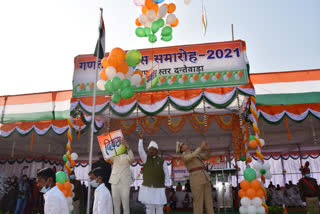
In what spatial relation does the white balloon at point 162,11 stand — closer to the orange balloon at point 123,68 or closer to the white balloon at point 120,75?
the orange balloon at point 123,68

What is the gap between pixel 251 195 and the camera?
5512 millimetres

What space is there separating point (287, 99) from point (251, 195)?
10.8 feet

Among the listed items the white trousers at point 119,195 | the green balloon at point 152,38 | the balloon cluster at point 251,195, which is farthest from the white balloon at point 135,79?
the balloon cluster at point 251,195

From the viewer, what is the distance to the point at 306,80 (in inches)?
287

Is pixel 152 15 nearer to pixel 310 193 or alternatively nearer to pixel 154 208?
pixel 154 208

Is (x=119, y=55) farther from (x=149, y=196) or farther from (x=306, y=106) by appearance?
(x=306, y=106)

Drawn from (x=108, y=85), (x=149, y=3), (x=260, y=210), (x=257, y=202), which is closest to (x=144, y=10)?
(x=149, y=3)

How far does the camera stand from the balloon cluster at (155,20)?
5.89 m

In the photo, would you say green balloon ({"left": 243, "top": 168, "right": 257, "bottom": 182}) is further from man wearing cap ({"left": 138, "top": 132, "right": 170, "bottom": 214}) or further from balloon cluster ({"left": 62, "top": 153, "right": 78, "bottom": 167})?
balloon cluster ({"left": 62, "top": 153, "right": 78, "bottom": 167})

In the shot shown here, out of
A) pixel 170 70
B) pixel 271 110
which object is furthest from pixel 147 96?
pixel 271 110

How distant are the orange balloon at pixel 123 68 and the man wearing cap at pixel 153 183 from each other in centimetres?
175

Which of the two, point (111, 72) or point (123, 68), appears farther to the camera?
point (123, 68)

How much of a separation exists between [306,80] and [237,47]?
96.1 inches

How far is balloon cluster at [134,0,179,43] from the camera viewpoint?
5895 millimetres
